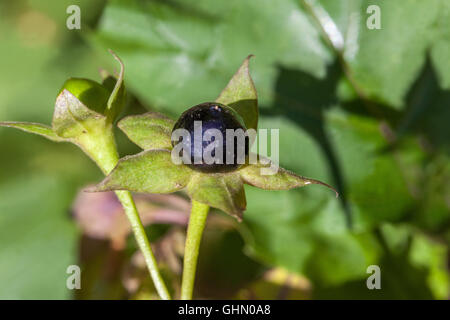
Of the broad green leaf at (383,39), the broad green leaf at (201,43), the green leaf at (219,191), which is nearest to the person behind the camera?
the green leaf at (219,191)

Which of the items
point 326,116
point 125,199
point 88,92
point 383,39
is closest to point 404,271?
point 326,116

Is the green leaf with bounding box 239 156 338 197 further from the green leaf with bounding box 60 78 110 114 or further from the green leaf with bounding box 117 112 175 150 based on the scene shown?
the green leaf with bounding box 60 78 110 114

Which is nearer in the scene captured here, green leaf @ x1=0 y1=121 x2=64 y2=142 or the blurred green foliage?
green leaf @ x1=0 y1=121 x2=64 y2=142

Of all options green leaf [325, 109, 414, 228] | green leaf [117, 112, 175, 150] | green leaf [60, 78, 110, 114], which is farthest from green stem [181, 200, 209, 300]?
green leaf [325, 109, 414, 228]

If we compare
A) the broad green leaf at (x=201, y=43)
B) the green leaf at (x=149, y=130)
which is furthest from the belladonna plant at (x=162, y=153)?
the broad green leaf at (x=201, y=43)

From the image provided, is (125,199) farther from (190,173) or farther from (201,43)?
(201,43)

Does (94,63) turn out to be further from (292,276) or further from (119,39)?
(292,276)

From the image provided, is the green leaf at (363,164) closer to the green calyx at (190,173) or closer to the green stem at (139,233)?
the green calyx at (190,173)
